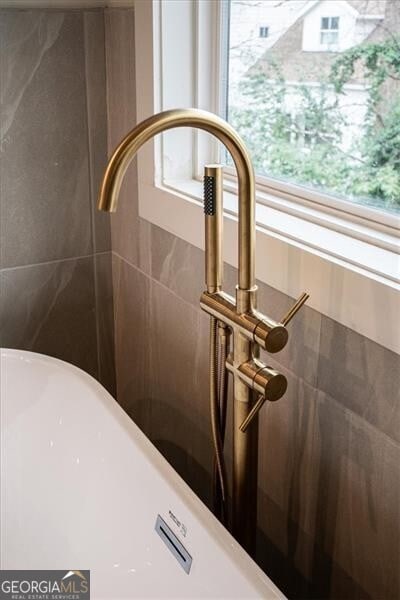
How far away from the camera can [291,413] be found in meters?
1.29

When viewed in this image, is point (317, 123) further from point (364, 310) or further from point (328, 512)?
point (328, 512)

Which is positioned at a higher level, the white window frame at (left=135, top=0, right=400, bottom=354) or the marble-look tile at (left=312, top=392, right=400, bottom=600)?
the white window frame at (left=135, top=0, right=400, bottom=354)

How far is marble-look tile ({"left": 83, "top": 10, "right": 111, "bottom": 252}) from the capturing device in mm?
1745

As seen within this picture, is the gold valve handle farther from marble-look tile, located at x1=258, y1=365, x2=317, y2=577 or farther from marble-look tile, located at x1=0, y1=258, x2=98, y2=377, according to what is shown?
marble-look tile, located at x1=0, y1=258, x2=98, y2=377

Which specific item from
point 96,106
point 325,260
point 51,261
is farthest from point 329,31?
point 51,261

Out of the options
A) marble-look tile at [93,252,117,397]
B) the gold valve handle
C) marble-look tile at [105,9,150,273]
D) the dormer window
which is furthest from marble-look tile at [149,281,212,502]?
the dormer window

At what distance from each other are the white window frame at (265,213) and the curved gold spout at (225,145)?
0.12m

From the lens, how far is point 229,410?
1481mm

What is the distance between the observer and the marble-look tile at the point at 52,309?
6.05ft

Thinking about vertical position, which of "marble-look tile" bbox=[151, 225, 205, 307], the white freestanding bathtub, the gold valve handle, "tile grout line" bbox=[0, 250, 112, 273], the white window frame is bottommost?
the white freestanding bathtub

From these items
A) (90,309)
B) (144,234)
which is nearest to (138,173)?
(144,234)

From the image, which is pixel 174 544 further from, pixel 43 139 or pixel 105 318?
pixel 43 139

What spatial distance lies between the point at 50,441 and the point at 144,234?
52 centimetres

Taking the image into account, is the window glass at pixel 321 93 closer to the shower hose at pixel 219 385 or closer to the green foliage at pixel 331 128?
the green foliage at pixel 331 128
